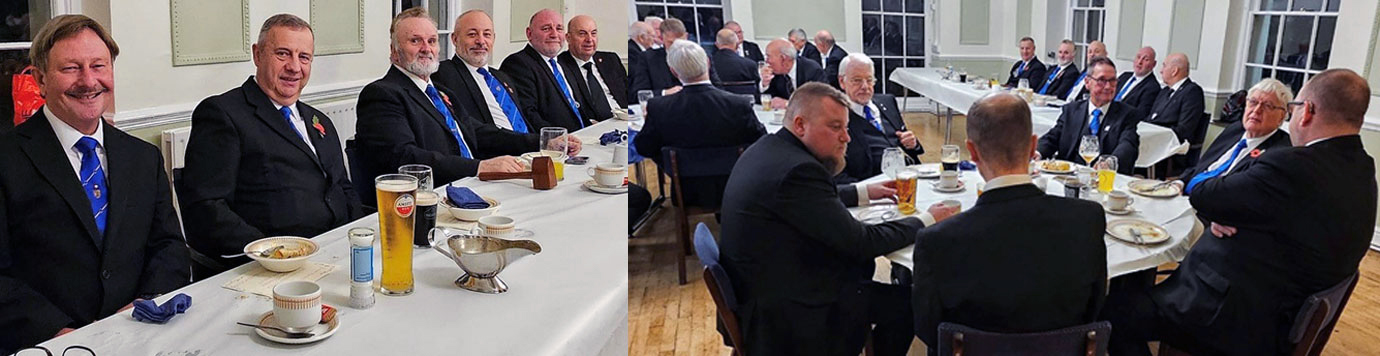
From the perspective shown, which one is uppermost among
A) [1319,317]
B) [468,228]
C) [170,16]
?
[170,16]

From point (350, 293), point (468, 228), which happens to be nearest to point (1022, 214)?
point (468, 228)

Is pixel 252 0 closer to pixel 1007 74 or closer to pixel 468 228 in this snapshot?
pixel 468 228

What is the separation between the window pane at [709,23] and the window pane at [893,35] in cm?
74

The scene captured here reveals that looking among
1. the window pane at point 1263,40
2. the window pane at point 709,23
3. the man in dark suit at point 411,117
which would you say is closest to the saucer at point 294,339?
the man in dark suit at point 411,117

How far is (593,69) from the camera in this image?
3373 mm

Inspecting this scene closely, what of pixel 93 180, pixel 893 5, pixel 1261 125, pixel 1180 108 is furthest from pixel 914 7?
pixel 93 180

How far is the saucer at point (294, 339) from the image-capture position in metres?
1.15

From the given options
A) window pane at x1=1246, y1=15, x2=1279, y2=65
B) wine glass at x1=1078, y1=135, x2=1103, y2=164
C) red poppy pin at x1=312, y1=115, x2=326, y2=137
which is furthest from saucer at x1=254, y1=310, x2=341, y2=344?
window pane at x1=1246, y1=15, x2=1279, y2=65

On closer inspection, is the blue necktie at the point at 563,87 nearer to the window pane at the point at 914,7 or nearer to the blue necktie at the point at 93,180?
the window pane at the point at 914,7

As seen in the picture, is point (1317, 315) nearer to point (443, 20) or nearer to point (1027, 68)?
point (1027, 68)

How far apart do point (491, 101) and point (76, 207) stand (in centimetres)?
173

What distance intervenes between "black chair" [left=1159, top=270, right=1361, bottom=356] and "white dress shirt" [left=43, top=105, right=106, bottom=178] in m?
2.67

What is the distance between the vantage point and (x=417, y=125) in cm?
298

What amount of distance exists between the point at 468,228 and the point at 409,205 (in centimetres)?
52
